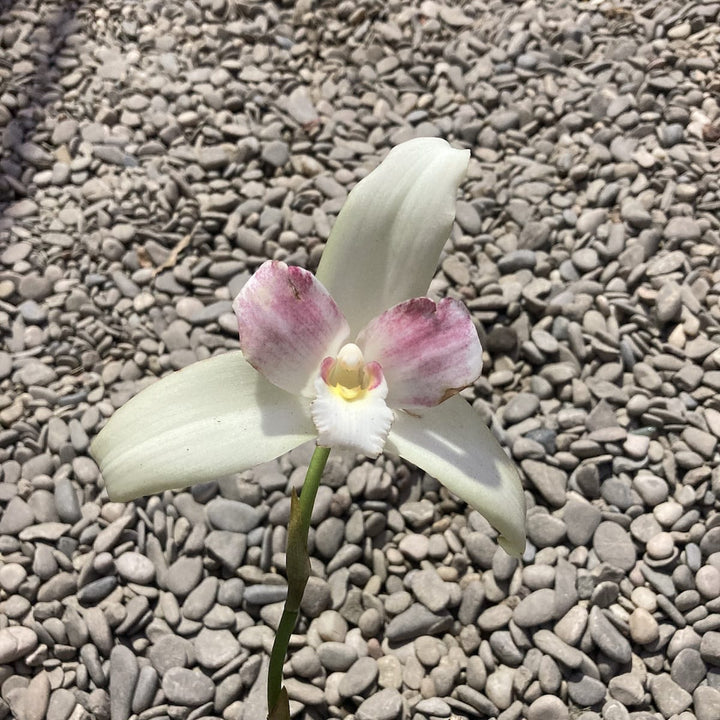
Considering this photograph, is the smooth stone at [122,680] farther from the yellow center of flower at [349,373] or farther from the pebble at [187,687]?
the yellow center of flower at [349,373]

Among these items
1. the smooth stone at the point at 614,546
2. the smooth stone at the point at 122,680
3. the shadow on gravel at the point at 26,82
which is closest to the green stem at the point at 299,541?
the smooth stone at the point at 122,680

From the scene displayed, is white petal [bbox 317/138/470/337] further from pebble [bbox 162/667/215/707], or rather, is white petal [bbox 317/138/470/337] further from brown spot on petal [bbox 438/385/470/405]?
pebble [bbox 162/667/215/707]

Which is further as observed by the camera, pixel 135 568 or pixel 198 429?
pixel 135 568

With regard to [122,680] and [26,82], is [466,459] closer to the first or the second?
[122,680]

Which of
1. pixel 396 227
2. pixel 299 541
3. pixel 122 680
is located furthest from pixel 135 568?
pixel 396 227

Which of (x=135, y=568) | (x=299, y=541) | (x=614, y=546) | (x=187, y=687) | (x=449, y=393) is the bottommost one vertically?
(x=614, y=546)

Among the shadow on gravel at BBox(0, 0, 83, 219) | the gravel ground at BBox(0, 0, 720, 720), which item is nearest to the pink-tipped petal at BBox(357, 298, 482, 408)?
the gravel ground at BBox(0, 0, 720, 720)

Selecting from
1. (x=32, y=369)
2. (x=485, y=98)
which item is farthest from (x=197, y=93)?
(x=32, y=369)
